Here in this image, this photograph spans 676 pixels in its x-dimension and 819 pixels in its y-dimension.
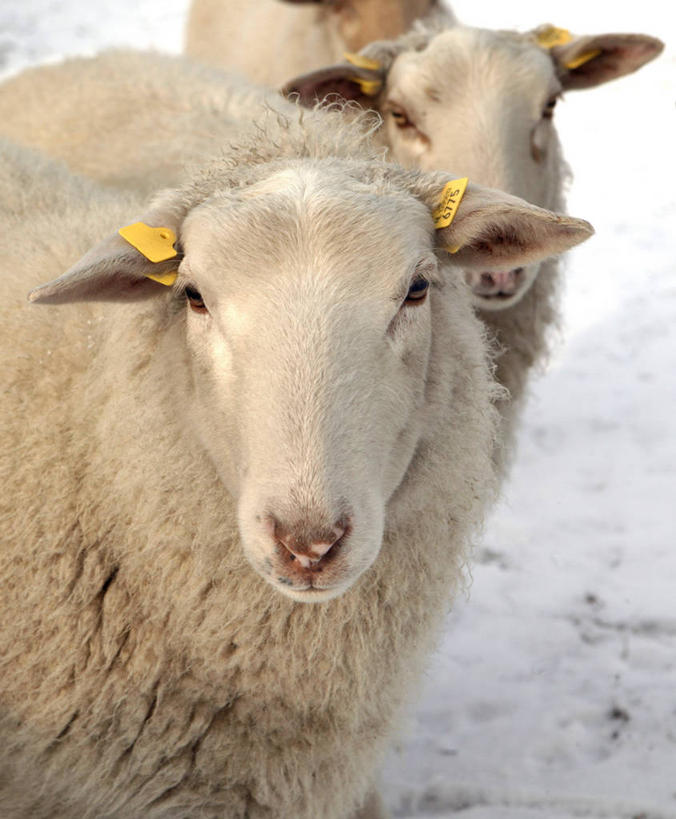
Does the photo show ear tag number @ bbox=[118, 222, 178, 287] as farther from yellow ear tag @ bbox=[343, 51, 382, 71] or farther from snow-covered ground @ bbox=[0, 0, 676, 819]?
yellow ear tag @ bbox=[343, 51, 382, 71]

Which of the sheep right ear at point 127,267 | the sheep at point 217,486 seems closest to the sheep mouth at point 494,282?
the sheep at point 217,486

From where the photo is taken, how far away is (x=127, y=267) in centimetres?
232

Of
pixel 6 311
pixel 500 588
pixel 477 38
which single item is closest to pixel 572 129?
pixel 477 38

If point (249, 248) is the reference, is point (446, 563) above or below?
below

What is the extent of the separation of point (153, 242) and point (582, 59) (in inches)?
122

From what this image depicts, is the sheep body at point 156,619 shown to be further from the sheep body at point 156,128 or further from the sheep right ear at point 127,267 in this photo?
the sheep body at point 156,128

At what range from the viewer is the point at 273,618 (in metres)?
2.48

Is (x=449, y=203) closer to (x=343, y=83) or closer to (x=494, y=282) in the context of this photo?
(x=494, y=282)

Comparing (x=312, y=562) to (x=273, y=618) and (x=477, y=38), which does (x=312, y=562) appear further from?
(x=477, y=38)

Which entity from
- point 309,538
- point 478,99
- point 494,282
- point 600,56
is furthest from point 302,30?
point 309,538

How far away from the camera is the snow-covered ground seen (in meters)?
3.47

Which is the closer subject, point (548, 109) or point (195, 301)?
point (195, 301)

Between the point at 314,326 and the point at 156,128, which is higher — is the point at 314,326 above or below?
above

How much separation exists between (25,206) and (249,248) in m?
1.40
